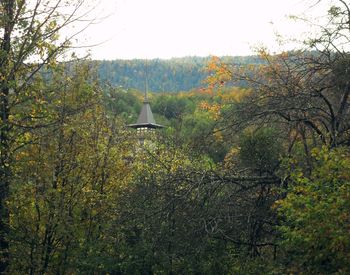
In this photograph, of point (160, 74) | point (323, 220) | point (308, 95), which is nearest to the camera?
point (323, 220)

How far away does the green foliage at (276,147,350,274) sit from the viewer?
7516 mm

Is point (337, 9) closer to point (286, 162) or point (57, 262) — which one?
point (286, 162)

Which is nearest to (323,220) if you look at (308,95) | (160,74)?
(308,95)

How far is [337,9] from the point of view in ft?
34.8

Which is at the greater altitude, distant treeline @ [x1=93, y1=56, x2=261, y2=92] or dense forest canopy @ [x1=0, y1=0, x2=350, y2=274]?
dense forest canopy @ [x1=0, y1=0, x2=350, y2=274]

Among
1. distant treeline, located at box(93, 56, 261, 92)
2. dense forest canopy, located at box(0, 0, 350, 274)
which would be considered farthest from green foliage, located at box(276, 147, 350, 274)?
distant treeline, located at box(93, 56, 261, 92)

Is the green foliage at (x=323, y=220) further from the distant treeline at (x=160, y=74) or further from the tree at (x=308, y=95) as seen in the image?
the distant treeline at (x=160, y=74)

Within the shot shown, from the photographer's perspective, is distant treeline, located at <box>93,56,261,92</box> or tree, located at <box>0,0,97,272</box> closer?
tree, located at <box>0,0,97,272</box>

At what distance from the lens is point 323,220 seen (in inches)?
304

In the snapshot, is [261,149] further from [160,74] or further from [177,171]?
[160,74]

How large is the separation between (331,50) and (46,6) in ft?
18.5

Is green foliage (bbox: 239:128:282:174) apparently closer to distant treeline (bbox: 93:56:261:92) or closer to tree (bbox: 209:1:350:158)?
tree (bbox: 209:1:350:158)

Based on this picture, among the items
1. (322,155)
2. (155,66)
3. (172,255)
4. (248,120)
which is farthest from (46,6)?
(155,66)

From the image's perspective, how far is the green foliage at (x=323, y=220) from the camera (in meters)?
7.52
